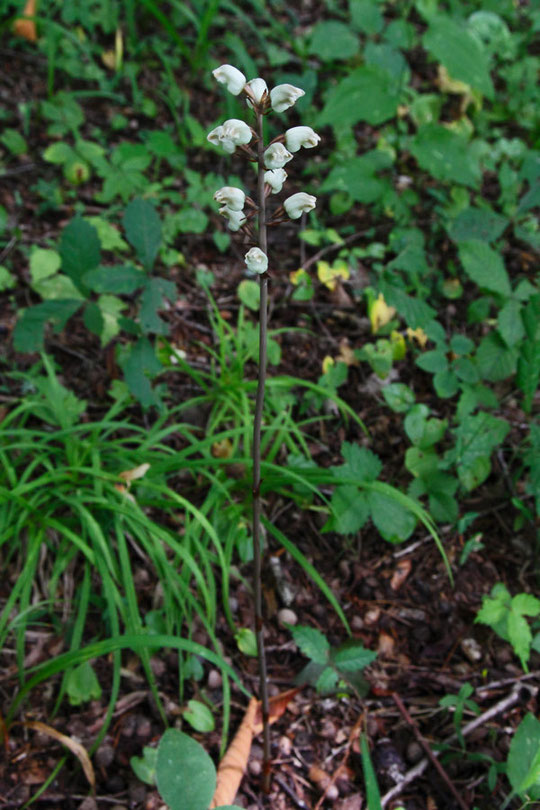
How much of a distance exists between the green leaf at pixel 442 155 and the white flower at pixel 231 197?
1.82m

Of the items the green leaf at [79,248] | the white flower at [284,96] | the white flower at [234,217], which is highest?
the white flower at [284,96]

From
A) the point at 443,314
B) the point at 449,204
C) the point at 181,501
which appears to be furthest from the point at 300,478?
the point at 449,204

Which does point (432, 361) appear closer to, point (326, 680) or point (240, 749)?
point (326, 680)

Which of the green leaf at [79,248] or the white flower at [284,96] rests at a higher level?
the white flower at [284,96]

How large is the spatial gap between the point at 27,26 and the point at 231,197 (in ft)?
11.0

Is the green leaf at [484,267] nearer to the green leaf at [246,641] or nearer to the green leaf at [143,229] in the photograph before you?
the green leaf at [143,229]

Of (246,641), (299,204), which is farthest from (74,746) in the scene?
(299,204)

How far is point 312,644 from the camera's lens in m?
1.75

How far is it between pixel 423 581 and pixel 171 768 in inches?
44.7

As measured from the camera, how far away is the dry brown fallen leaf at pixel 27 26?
3623mm

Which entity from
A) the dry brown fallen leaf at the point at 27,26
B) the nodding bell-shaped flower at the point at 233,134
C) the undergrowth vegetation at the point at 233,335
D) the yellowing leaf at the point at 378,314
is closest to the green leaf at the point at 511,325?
the undergrowth vegetation at the point at 233,335

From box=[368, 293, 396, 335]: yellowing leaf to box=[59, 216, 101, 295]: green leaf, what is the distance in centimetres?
116

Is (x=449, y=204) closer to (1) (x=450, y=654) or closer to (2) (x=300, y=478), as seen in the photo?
(2) (x=300, y=478)

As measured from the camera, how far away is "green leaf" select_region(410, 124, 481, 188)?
2.75 metres
